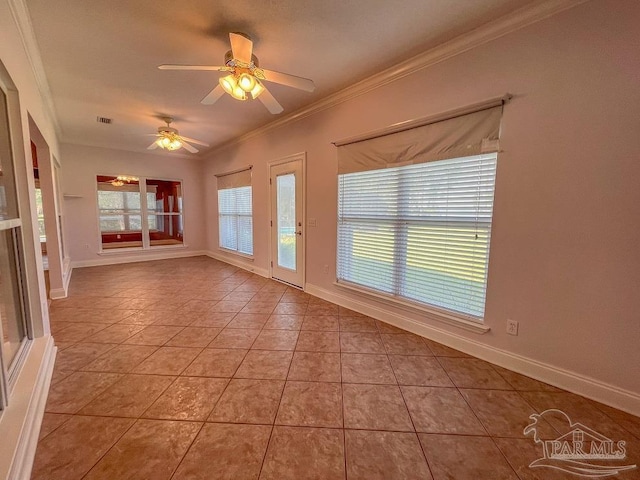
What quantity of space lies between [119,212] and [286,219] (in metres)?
4.42

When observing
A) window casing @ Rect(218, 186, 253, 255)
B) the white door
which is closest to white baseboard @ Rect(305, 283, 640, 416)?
the white door

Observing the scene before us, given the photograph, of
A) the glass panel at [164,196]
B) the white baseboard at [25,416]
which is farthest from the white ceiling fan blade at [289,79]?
the glass panel at [164,196]

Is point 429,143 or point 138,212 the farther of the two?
point 138,212

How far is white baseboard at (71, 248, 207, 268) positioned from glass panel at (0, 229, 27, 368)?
4.51 metres

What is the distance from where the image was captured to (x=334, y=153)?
3.31 meters

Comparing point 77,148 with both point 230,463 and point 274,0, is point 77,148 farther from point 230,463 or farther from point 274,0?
point 230,463

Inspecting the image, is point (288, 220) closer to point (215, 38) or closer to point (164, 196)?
point (215, 38)

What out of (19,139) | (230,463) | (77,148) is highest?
(77,148)

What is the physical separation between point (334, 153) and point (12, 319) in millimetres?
3220

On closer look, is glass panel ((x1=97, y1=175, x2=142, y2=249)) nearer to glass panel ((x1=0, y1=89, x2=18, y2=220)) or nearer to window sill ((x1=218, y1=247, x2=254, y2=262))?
window sill ((x1=218, y1=247, x2=254, y2=262))

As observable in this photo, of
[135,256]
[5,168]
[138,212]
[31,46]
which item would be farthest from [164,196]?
[5,168]

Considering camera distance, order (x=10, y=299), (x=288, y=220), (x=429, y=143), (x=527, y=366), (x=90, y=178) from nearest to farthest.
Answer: (x=10, y=299) < (x=527, y=366) < (x=429, y=143) < (x=288, y=220) < (x=90, y=178)

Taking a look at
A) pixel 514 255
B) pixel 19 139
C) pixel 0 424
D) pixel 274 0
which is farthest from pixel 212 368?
pixel 274 0

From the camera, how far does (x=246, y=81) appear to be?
215 cm
